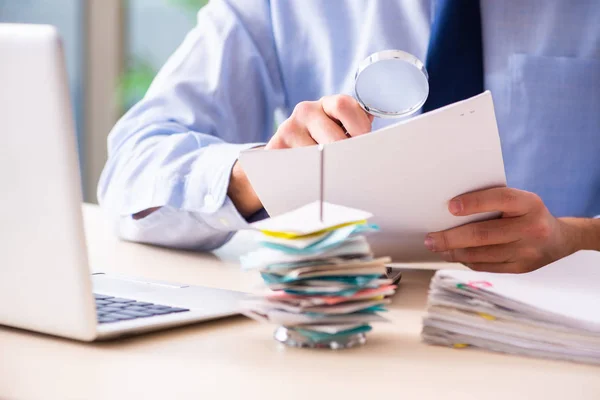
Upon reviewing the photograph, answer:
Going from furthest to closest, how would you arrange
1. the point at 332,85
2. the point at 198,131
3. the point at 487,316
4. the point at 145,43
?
the point at 145,43, the point at 332,85, the point at 198,131, the point at 487,316

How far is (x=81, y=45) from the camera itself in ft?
13.4

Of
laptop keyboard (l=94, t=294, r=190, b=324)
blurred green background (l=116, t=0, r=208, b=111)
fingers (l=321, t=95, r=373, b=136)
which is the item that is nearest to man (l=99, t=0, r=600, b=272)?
fingers (l=321, t=95, r=373, b=136)

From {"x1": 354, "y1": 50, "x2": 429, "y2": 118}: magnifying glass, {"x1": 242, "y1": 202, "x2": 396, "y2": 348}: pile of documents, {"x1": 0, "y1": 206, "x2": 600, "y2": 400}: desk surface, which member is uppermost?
{"x1": 354, "y1": 50, "x2": 429, "y2": 118}: magnifying glass

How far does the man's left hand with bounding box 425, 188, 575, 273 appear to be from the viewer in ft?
3.14

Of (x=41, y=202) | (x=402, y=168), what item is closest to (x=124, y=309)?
(x=41, y=202)

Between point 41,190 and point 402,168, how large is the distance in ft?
1.33

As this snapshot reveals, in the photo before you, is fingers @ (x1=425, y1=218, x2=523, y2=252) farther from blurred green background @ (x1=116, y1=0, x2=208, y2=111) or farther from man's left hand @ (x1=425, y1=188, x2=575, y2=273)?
blurred green background @ (x1=116, y1=0, x2=208, y2=111)

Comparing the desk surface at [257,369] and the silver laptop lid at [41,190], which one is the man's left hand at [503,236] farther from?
the silver laptop lid at [41,190]

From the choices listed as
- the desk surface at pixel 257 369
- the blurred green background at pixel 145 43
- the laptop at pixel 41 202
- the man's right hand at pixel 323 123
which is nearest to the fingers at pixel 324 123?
the man's right hand at pixel 323 123

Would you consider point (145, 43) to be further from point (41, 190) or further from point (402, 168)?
point (41, 190)

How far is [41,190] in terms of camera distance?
0.65m

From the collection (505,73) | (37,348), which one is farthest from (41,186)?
(505,73)

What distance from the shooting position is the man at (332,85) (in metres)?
1.38

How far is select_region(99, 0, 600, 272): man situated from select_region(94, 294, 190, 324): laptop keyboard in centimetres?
48
